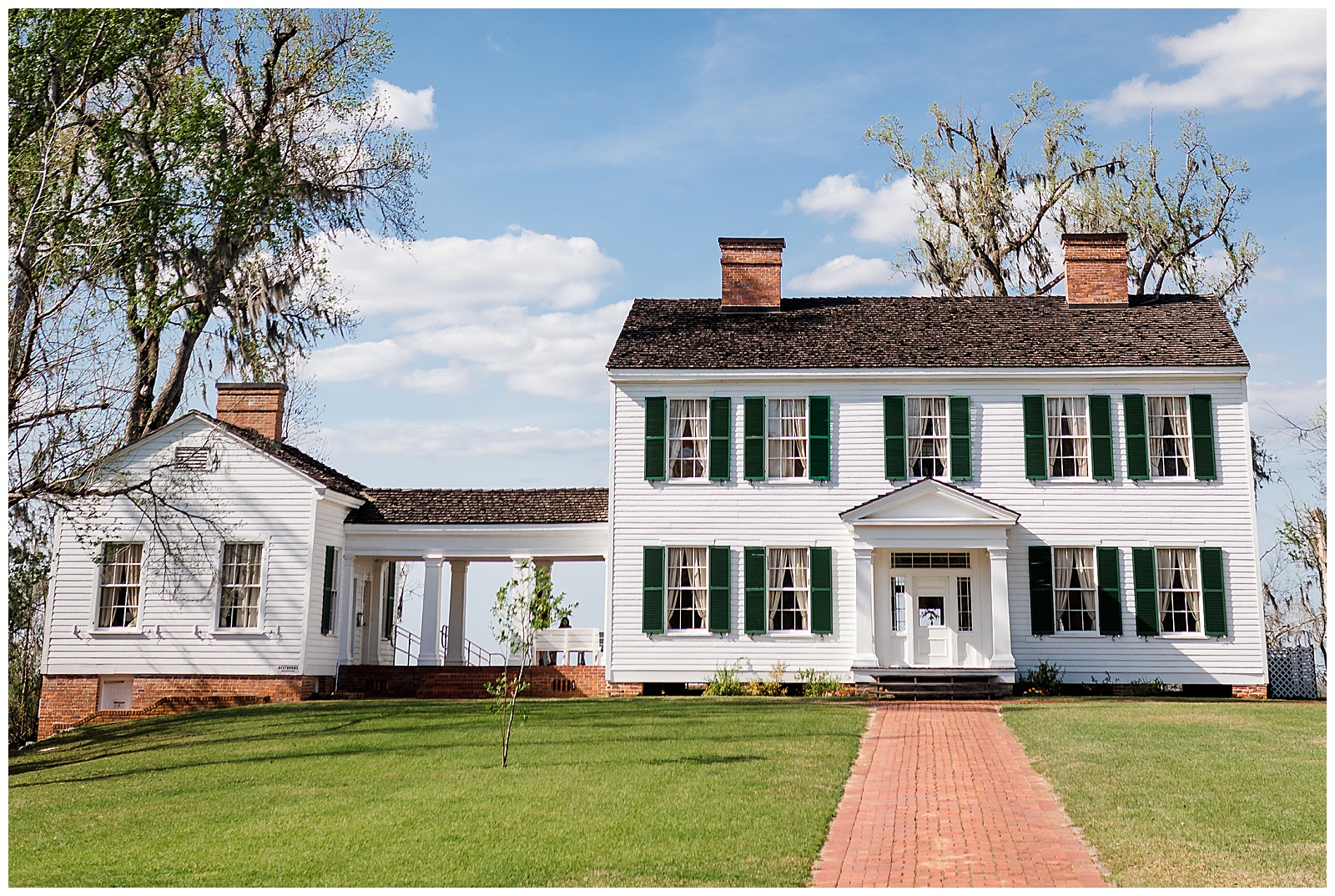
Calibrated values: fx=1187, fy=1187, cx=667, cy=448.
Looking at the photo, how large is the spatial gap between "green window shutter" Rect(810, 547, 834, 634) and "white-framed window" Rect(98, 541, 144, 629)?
39.3 ft

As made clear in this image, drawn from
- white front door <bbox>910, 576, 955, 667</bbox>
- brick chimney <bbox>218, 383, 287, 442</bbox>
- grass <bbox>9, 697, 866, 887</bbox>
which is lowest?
grass <bbox>9, 697, 866, 887</bbox>

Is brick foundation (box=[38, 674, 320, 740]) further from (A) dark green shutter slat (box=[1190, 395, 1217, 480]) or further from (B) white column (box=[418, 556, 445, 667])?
(A) dark green shutter slat (box=[1190, 395, 1217, 480])

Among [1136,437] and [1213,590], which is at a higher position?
[1136,437]

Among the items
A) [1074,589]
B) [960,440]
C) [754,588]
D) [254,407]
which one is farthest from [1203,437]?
[254,407]

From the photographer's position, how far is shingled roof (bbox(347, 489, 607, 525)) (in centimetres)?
2205

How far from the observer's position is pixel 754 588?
21.0 meters

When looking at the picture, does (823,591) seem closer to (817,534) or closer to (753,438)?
(817,534)

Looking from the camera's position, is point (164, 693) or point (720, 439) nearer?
point (164, 693)

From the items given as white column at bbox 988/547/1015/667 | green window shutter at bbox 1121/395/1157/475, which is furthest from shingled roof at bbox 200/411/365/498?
green window shutter at bbox 1121/395/1157/475

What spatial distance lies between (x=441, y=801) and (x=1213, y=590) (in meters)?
15.3

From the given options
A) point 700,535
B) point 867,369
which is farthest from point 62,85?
point 867,369

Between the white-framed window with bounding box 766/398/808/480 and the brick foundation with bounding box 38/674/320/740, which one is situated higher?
the white-framed window with bounding box 766/398/808/480

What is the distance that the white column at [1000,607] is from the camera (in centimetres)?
A: 1998

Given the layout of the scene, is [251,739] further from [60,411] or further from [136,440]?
[136,440]
